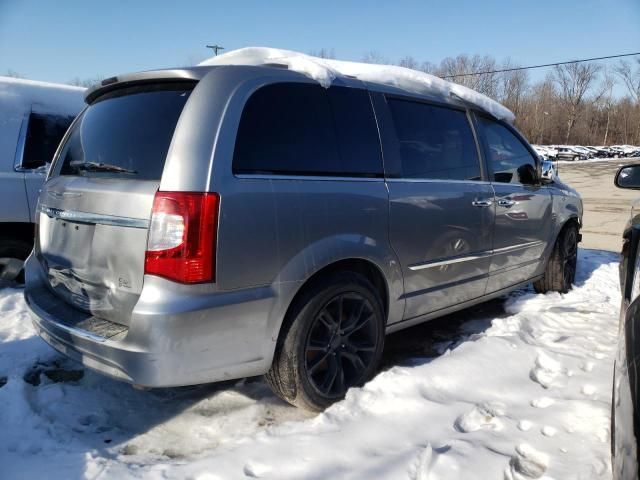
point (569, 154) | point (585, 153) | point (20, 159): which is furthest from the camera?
point (585, 153)

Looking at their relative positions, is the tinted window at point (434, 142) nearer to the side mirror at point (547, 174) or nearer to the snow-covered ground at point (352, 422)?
the side mirror at point (547, 174)

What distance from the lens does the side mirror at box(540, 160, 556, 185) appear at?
14.7 feet

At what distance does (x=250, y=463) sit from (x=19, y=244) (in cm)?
354

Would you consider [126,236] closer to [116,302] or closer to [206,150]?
[116,302]

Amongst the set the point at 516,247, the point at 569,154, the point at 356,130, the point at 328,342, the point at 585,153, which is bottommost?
the point at 328,342

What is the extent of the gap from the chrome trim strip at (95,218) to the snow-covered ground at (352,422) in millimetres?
1058

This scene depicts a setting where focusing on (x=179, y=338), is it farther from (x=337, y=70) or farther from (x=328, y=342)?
(x=337, y=70)

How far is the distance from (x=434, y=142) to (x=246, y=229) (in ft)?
5.70

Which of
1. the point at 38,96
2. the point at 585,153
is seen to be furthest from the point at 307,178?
the point at 585,153

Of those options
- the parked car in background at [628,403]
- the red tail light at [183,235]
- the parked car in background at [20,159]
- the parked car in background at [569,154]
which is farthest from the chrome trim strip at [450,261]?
the parked car in background at [569,154]

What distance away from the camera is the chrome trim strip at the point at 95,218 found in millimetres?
2211

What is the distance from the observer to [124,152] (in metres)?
2.48

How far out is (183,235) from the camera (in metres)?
2.14

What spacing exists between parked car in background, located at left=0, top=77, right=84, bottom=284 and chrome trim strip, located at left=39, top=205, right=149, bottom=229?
1.98 meters
